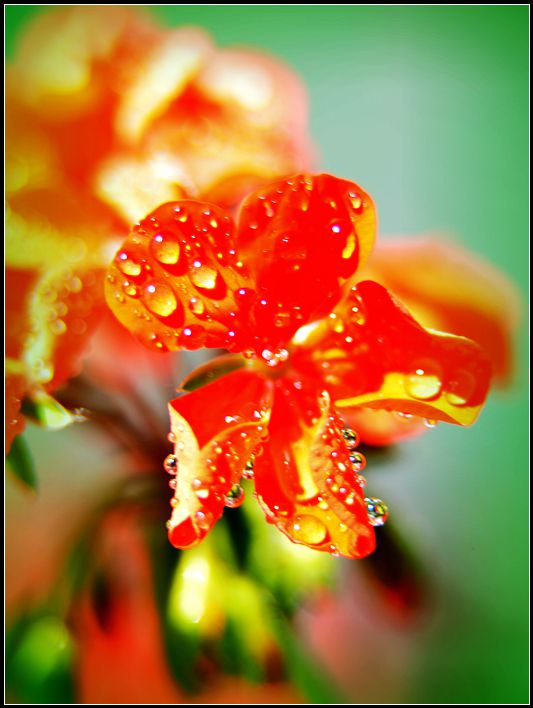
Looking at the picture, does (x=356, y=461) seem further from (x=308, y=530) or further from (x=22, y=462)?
(x=22, y=462)

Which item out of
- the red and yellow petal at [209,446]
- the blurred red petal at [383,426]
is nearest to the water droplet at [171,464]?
the red and yellow petal at [209,446]

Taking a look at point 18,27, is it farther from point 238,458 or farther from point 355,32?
point 238,458

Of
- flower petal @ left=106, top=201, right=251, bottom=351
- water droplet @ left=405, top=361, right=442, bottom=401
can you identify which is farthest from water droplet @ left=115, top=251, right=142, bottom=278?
water droplet @ left=405, top=361, right=442, bottom=401

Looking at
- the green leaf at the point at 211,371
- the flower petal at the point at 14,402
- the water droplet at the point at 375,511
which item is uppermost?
the green leaf at the point at 211,371

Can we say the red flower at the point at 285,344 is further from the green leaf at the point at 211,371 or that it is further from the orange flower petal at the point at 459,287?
the orange flower petal at the point at 459,287

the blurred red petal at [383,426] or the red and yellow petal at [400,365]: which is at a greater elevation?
the red and yellow petal at [400,365]

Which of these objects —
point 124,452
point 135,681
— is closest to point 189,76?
point 124,452

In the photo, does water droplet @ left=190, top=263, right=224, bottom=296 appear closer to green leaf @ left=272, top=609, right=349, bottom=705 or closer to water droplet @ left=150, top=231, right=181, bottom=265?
water droplet @ left=150, top=231, right=181, bottom=265
